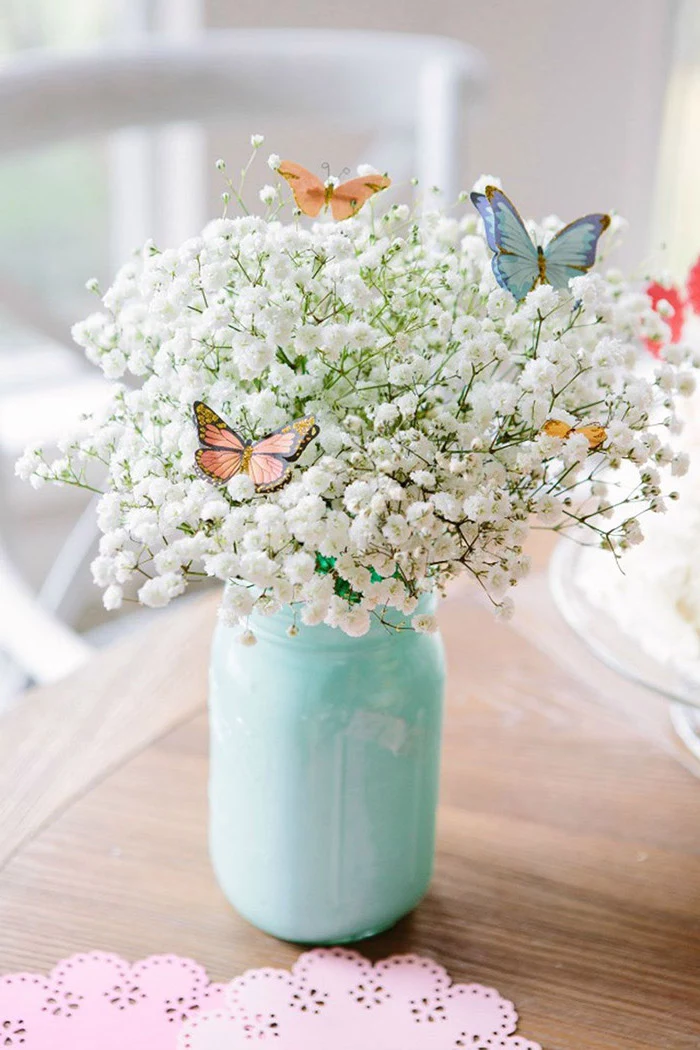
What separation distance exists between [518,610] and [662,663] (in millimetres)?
267

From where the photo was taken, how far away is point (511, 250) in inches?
25.6

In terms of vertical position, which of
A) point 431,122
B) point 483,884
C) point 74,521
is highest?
point 431,122

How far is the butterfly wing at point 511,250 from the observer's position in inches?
25.4

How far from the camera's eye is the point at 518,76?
2918 millimetres

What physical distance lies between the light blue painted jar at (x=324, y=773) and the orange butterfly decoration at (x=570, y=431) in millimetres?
160

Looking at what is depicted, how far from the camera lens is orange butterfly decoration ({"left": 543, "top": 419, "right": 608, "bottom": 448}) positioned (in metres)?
0.62

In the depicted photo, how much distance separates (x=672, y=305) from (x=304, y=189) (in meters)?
0.27

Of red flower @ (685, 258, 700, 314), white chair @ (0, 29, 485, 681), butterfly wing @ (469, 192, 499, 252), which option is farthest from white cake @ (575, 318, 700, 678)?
white chair @ (0, 29, 485, 681)

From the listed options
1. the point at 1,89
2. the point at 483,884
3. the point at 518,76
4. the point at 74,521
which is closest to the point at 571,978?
the point at 483,884

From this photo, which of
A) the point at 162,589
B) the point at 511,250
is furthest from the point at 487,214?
the point at 162,589

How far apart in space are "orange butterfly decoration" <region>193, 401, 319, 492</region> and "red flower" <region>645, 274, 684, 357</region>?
273 mm

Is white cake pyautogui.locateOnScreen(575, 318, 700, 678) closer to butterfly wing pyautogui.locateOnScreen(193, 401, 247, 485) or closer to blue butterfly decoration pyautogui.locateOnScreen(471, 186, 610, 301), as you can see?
blue butterfly decoration pyautogui.locateOnScreen(471, 186, 610, 301)

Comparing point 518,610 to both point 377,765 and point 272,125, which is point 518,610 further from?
point 272,125

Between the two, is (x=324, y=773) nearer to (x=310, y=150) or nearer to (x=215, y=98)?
(x=215, y=98)
